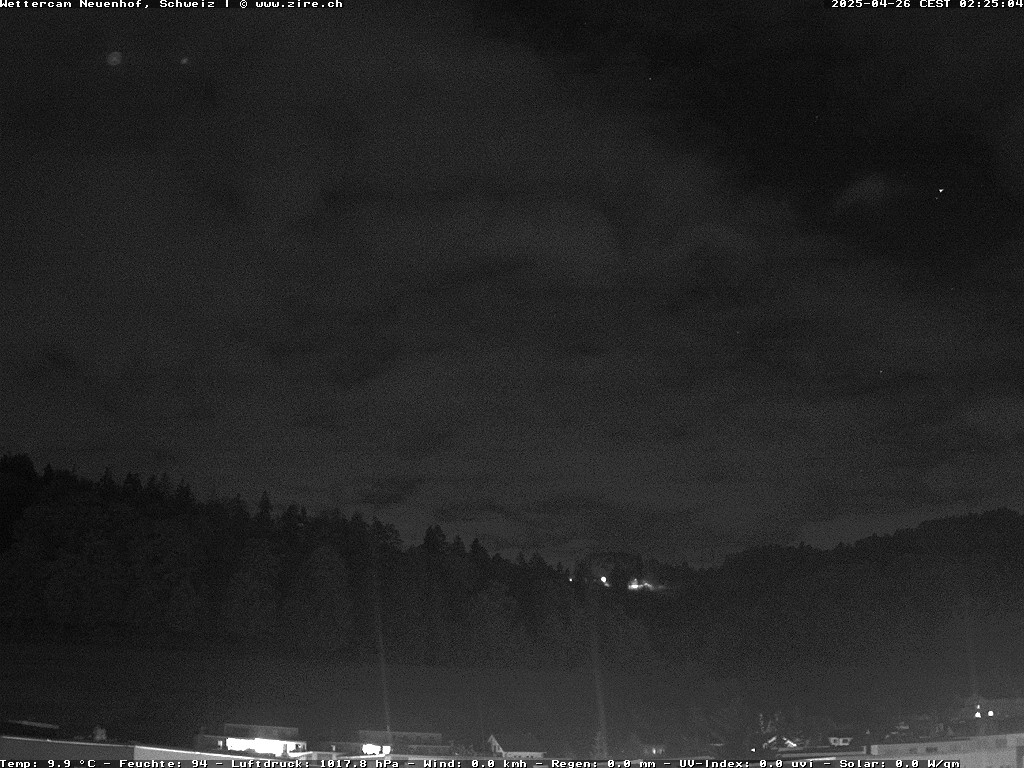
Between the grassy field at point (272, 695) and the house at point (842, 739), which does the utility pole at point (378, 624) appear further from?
the house at point (842, 739)

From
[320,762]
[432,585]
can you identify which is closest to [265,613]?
[432,585]

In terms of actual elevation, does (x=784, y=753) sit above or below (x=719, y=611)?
below

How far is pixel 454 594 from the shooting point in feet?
131

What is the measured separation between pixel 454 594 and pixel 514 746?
13209mm

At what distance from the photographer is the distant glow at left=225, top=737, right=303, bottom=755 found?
21.0 m

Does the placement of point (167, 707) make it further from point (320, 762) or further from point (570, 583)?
point (570, 583)

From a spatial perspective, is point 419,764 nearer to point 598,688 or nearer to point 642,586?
point 598,688

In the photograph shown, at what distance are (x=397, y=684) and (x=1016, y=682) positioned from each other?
1962 cm

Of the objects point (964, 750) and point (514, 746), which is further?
point (514, 746)

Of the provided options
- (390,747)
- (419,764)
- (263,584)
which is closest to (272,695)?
(263,584)

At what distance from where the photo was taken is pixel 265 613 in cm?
3503

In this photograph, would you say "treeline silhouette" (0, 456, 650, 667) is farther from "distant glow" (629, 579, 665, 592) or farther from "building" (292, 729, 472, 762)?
"building" (292, 729, 472, 762)

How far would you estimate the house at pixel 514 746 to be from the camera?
24.4 meters

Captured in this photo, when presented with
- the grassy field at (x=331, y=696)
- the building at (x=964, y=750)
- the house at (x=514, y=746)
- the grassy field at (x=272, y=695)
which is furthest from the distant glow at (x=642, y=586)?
the building at (x=964, y=750)
